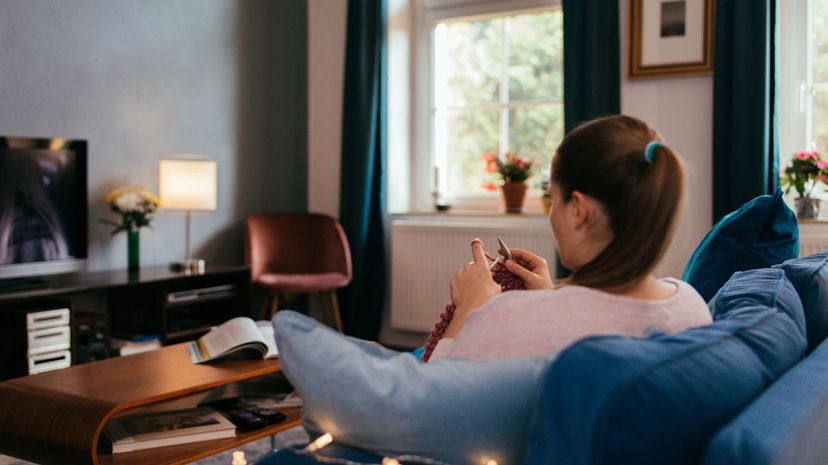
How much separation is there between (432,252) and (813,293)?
324 centimetres

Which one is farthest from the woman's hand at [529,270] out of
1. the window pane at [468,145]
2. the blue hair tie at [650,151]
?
the window pane at [468,145]

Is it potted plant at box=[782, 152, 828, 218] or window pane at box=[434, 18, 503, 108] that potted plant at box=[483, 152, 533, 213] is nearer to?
window pane at box=[434, 18, 503, 108]

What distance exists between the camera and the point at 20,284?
3.62m

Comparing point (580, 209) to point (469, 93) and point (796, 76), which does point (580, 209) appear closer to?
point (796, 76)

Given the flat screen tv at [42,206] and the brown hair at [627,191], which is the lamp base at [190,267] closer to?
the flat screen tv at [42,206]

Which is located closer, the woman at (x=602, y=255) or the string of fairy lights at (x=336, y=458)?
the string of fairy lights at (x=336, y=458)

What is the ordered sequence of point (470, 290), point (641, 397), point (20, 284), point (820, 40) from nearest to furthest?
Result: point (641, 397) < point (470, 290) < point (20, 284) < point (820, 40)

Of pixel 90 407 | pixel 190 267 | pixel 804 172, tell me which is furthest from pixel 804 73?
pixel 90 407

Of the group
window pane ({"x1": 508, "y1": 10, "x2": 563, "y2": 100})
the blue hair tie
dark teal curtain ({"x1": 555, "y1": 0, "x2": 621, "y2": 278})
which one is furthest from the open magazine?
window pane ({"x1": 508, "y1": 10, "x2": 563, "y2": 100})

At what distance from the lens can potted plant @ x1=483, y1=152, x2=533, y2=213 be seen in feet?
15.2

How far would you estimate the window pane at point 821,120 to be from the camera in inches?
161

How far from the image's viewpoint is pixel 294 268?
4984 millimetres

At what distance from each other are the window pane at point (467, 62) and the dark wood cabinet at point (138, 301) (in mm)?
1627

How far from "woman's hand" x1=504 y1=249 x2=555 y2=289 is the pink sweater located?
41 centimetres
